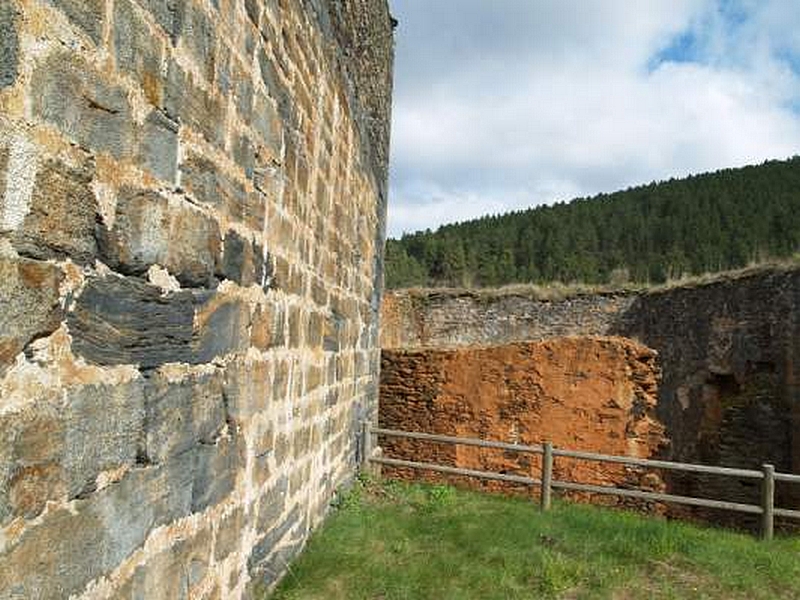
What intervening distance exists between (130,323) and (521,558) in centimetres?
412

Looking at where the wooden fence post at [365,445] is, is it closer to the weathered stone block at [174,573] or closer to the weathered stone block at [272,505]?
the weathered stone block at [272,505]

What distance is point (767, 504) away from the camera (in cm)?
663

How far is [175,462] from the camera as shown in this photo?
7.24ft

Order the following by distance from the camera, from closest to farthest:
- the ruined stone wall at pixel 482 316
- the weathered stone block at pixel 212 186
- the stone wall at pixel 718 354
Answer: the weathered stone block at pixel 212 186 < the stone wall at pixel 718 354 < the ruined stone wall at pixel 482 316

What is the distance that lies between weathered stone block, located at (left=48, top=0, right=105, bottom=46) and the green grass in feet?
10.7

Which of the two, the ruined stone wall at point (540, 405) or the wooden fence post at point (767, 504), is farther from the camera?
the ruined stone wall at point (540, 405)

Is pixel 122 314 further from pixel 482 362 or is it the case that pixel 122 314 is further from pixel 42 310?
pixel 482 362

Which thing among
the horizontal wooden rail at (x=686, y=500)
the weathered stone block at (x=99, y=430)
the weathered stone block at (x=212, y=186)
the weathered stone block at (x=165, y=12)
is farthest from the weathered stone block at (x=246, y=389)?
the horizontal wooden rail at (x=686, y=500)

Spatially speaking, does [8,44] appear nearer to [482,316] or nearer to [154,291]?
[154,291]

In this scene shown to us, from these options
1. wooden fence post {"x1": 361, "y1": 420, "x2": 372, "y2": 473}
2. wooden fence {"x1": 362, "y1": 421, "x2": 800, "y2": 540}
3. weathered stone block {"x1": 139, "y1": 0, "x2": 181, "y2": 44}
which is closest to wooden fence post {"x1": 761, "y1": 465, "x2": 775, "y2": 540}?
wooden fence {"x1": 362, "y1": 421, "x2": 800, "y2": 540}

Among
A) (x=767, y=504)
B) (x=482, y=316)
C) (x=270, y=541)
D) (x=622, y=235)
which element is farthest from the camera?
(x=622, y=235)

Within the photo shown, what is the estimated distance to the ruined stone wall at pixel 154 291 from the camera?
141 cm

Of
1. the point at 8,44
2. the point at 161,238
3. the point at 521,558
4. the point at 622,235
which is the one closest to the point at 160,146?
the point at 161,238

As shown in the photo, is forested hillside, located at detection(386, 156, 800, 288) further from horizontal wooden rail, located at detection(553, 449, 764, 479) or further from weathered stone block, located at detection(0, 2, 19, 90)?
weathered stone block, located at detection(0, 2, 19, 90)
